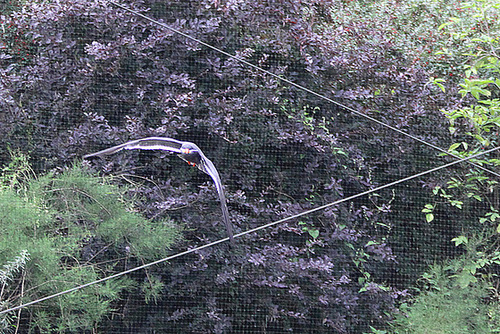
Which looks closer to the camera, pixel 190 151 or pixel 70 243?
pixel 190 151

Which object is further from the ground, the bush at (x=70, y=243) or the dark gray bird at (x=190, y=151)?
the dark gray bird at (x=190, y=151)

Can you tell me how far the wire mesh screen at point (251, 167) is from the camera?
6.57 feet

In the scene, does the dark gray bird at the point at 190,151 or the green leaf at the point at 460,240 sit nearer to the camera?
the dark gray bird at the point at 190,151

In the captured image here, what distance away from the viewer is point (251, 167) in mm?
2107

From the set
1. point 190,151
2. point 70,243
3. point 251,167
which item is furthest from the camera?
point 251,167

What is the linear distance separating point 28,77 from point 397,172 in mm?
1530

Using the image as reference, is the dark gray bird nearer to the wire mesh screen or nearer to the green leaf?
the wire mesh screen

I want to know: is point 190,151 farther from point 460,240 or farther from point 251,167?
point 460,240

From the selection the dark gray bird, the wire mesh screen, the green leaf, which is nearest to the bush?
the wire mesh screen

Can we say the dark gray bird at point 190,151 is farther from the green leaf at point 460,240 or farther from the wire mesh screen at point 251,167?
the green leaf at point 460,240

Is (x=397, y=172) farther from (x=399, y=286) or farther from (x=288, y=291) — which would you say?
(x=288, y=291)

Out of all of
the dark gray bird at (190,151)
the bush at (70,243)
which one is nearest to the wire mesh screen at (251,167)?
the bush at (70,243)

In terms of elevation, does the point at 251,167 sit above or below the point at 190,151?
below

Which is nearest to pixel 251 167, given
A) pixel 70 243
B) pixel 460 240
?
pixel 70 243
